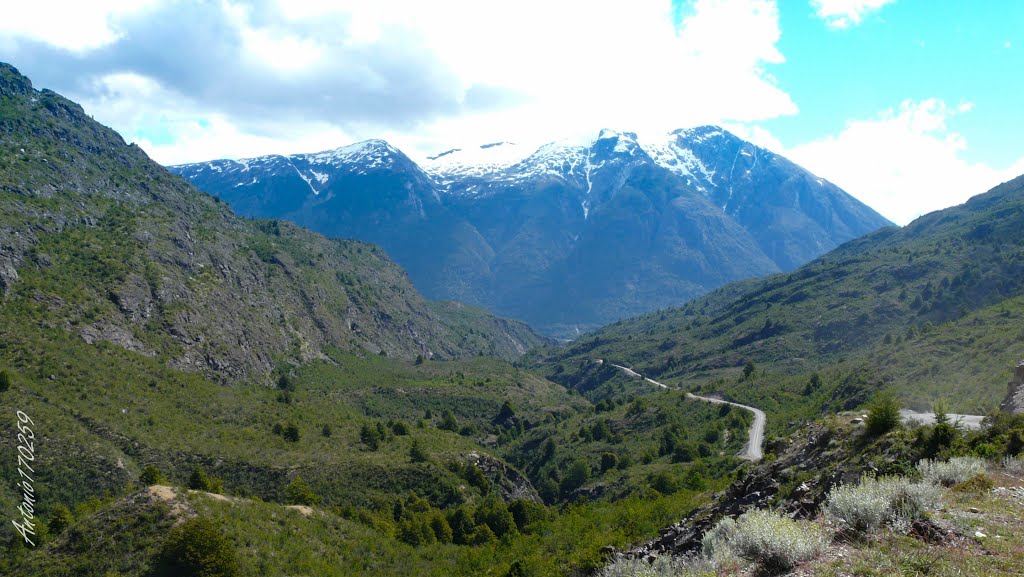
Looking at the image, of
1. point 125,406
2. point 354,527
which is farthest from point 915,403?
point 125,406

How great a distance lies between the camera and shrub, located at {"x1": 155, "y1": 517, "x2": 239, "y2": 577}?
3403 cm

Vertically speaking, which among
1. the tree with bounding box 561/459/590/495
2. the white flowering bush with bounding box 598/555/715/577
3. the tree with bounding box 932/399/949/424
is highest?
the tree with bounding box 932/399/949/424

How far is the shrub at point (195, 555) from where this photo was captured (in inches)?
→ 1340

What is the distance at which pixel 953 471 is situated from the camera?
18.1m

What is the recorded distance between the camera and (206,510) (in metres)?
38.9

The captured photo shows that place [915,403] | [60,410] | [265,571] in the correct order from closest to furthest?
[265,571]
[915,403]
[60,410]

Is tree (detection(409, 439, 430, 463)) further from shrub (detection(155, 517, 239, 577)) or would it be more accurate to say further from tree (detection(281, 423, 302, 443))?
shrub (detection(155, 517, 239, 577))

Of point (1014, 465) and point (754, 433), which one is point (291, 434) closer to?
point (754, 433)

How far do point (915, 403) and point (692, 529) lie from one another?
4103 centimetres

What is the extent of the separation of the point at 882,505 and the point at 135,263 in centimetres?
12448

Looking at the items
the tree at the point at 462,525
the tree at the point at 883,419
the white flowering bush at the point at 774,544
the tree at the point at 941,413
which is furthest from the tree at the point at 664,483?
the white flowering bush at the point at 774,544

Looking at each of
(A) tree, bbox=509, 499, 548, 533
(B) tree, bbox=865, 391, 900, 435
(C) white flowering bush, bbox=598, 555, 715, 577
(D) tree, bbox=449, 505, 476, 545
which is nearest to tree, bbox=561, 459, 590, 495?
(A) tree, bbox=509, 499, 548, 533

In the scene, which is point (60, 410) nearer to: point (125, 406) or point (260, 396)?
point (125, 406)

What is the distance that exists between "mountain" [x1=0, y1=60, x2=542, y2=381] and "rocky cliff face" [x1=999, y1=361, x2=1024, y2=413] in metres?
105
